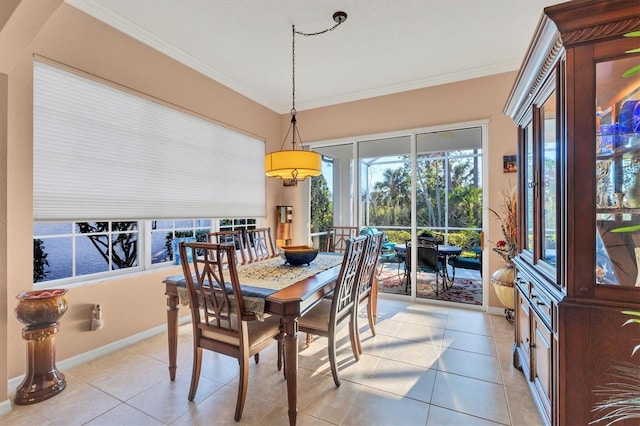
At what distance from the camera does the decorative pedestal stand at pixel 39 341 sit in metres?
1.92

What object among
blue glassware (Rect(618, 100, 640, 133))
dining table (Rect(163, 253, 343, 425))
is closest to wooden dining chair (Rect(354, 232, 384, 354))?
dining table (Rect(163, 253, 343, 425))

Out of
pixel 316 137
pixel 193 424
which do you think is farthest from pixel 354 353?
pixel 316 137

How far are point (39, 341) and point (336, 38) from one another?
355 centimetres

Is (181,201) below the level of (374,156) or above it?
below

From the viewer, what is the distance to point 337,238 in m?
4.12

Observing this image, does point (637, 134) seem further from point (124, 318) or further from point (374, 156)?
point (124, 318)

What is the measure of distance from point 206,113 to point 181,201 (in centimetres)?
116

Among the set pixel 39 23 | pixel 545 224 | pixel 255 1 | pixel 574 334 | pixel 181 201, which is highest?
pixel 255 1

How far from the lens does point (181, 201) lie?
324 centimetres

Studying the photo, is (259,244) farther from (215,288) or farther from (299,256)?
(215,288)

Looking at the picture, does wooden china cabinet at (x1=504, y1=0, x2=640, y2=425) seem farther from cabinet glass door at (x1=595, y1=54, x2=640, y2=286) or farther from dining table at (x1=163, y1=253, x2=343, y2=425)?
dining table at (x1=163, y1=253, x2=343, y2=425)

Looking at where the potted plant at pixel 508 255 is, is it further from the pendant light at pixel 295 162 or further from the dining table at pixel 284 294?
the pendant light at pixel 295 162

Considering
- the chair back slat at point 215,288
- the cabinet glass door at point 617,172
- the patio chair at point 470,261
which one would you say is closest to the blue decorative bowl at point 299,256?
the chair back slat at point 215,288

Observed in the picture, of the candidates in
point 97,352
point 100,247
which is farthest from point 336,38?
point 97,352
